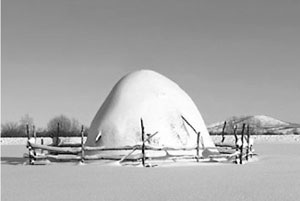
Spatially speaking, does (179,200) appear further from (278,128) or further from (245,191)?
(278,128)

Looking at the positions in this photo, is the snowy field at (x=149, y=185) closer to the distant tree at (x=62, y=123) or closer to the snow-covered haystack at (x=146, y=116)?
the snow-covered haystack at (x=146, y=116)

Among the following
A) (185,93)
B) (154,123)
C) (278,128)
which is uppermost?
(185,93)

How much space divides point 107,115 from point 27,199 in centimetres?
997

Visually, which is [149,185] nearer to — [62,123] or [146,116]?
[146,116]

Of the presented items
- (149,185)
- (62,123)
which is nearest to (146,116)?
(149,185)

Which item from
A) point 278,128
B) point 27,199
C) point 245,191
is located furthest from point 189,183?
point 278,128

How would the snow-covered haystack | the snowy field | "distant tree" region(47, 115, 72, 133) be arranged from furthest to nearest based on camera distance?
"distant tree" region(47, 115, 72, 133) < the snow-covered haystack < the snowy field

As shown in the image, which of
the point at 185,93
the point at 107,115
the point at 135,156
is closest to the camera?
the point at 135,156

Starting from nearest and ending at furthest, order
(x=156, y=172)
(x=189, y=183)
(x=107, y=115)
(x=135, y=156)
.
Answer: (x=189, y=183) < (x=156, y=172) < (x=135, y=156) < (x=107, y=115)

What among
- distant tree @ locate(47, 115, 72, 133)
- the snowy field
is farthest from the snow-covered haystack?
distant tree @ locate(47, 115, 72, 133)

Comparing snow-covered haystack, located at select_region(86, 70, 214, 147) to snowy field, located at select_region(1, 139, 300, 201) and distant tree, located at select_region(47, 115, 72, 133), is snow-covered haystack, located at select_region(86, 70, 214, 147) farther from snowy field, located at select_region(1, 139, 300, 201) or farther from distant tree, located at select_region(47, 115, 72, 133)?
distant tree, located at select_region(47, 115, 72, 133)

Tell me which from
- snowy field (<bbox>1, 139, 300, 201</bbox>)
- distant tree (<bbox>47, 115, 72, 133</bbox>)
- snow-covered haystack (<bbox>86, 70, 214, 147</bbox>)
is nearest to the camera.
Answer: snowy field (<bbox>1, 139, 300, 201</bbox>)

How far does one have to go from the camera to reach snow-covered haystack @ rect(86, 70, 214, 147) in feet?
57.9

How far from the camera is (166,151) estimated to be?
56.1 feet
